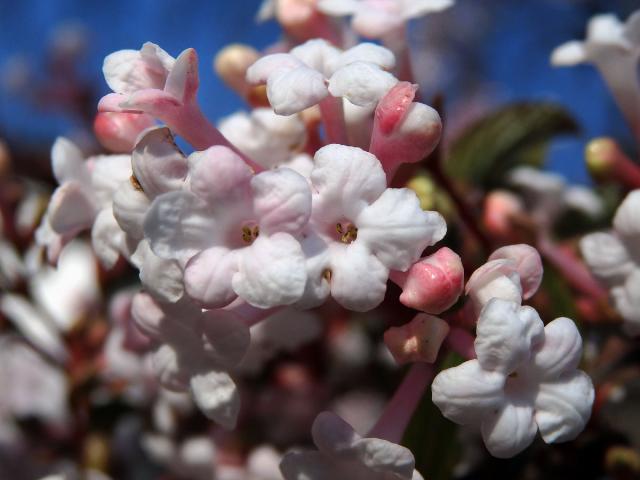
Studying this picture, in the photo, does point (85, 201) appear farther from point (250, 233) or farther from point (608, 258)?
point (608, 258)

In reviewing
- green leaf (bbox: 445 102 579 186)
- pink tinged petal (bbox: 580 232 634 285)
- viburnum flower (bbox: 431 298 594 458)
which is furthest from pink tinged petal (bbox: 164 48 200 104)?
green leaf (bbox: 445 102 579 186)

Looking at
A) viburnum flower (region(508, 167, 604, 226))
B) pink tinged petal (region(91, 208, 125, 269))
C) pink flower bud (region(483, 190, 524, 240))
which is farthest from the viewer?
viburnum flower (region(508, 167, 604, 226))

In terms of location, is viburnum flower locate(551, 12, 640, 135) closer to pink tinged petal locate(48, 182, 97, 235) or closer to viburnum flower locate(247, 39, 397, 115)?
viburnum flower locate(247, 39, 397, 115)

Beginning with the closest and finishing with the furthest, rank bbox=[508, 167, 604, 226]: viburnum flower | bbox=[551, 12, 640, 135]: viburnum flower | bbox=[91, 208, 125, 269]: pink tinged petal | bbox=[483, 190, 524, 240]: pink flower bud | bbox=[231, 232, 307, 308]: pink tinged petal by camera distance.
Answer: bbox=[231, 232, 307, 308]: pink tinged petal
bbox=[91, 208, 125, 269]: pink tinged petal
bbox=[551, 12, 640, 135]: viburnum flower
bbox=[483, 190, 524, 240]: pink flower bud
bbox=[508, 167, 604, 226]: viburnum flower

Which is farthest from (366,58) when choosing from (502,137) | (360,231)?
(502,137)

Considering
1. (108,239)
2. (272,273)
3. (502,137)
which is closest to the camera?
(272,273)
